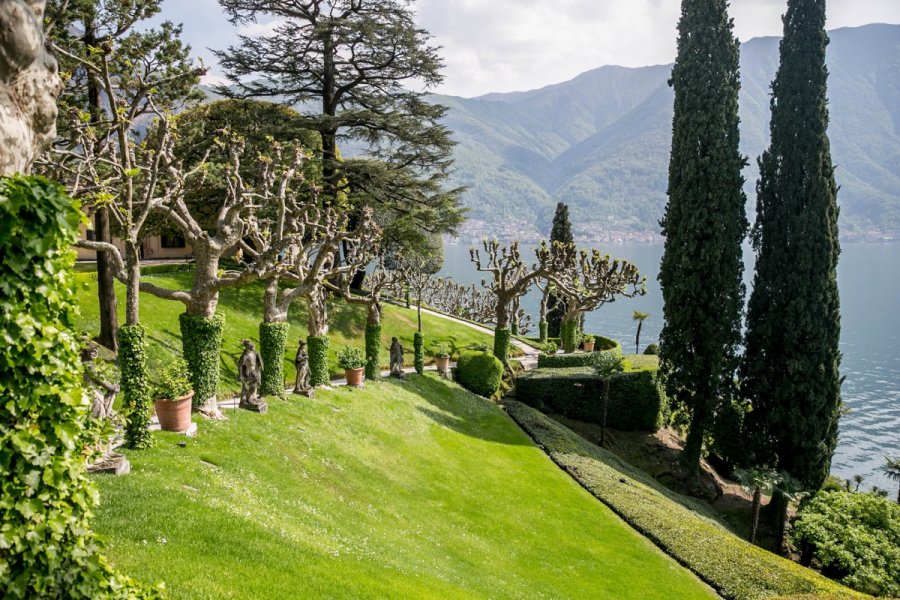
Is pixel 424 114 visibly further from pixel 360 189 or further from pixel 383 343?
pixel 383 343

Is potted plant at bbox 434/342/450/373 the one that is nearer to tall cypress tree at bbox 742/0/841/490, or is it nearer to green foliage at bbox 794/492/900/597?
tall cypress tree at bbox 742/0/841/490

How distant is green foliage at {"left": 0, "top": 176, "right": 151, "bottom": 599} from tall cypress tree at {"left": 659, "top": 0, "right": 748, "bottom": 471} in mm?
30240

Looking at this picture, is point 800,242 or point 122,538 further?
point 800,242

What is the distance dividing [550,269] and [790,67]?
58.6 feet

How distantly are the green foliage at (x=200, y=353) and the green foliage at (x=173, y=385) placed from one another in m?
1.33

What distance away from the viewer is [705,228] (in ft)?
101

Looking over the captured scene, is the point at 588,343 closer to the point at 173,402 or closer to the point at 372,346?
the point at 372,346

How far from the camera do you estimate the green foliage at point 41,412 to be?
553cm

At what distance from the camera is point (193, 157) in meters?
33.8

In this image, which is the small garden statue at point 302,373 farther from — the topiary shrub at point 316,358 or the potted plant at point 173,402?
the potted plant at point 173,402

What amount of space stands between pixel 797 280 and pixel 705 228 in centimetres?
543

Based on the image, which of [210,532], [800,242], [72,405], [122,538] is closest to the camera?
[72,405]

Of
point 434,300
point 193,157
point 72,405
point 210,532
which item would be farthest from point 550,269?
point 434,300

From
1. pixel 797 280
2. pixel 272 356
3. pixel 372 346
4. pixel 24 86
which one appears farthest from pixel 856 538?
pixel 24 86
